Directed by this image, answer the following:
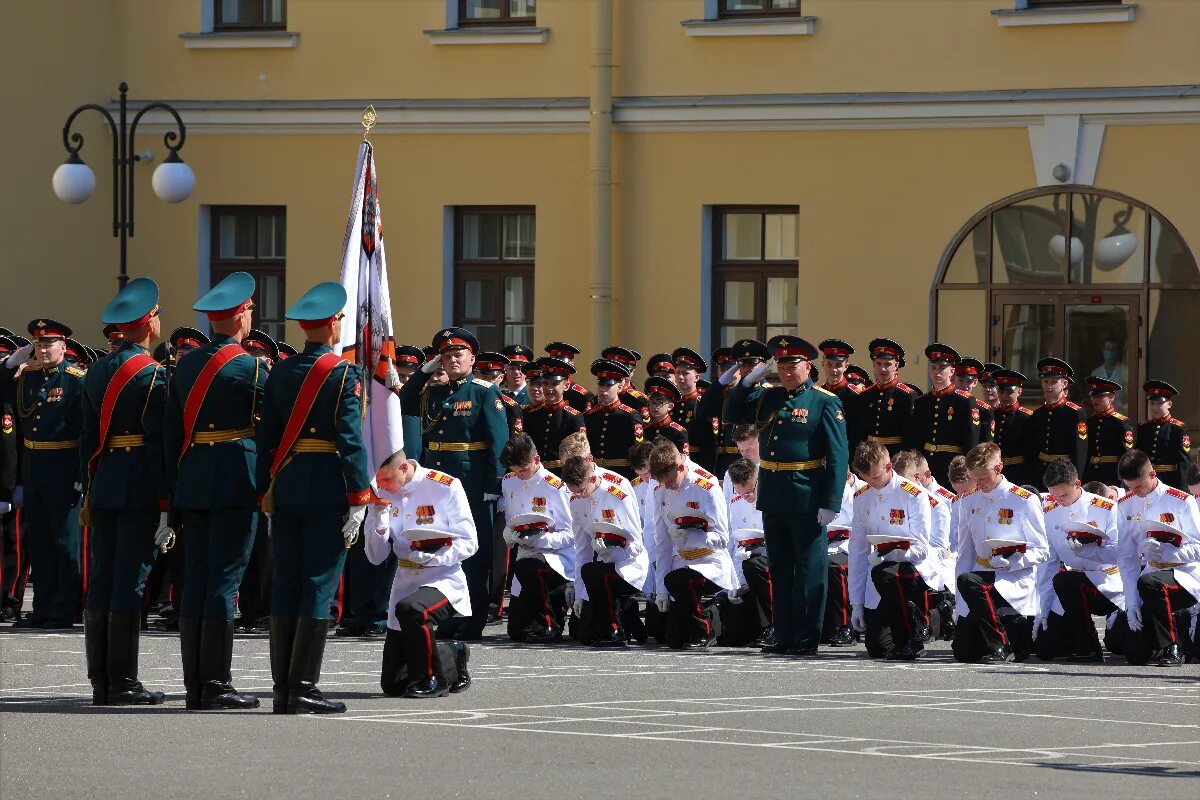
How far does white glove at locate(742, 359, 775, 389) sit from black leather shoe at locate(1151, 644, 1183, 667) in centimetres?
302

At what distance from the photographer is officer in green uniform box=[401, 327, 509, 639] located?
17.0m

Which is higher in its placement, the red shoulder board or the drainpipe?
the drainpipe

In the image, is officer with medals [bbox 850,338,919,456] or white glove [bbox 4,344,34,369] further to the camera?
officer with medals [bbox 850,338,919,456]

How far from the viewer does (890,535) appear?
51.1ft

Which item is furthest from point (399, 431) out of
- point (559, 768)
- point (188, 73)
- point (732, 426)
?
point (188, 73)

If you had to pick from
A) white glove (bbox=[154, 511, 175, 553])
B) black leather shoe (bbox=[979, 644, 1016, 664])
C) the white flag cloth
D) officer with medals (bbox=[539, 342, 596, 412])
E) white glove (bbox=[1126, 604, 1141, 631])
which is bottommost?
black leather shoe (bbox=[979, 644, 1016, 664])

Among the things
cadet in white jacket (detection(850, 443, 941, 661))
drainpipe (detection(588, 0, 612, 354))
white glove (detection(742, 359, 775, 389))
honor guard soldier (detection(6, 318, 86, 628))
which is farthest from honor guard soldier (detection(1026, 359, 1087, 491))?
honor guard soldier (detection(6, 318, 86, 628))

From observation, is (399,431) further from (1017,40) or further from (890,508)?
(1017,40)

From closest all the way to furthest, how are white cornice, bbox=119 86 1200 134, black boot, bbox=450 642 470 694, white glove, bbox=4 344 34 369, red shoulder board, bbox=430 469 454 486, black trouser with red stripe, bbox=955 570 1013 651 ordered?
black boot, bbox=450 642 470 694 → red shoulder board, bbox=430 469 454 486 → black trouser with red stripe, bbox=955 570 1013 651 → white glove, bbox=4 344 34 369 → white cornice, bbox=119 86 1200 134

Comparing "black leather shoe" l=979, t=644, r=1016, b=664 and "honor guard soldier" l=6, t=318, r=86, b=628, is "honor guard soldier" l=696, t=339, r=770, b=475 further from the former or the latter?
"honor guard soldier" l=6, t=318, r=86, b=628

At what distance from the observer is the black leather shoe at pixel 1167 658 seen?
15.0 m

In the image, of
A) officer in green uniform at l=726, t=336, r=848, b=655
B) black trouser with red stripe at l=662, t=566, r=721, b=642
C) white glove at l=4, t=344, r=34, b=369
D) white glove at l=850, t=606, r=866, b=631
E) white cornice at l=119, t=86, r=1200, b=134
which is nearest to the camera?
officer in green uniform at l=726, t=336, r=848, b=655

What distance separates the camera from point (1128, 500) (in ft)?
51.0

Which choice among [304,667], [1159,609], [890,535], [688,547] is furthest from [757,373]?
[304,667]
